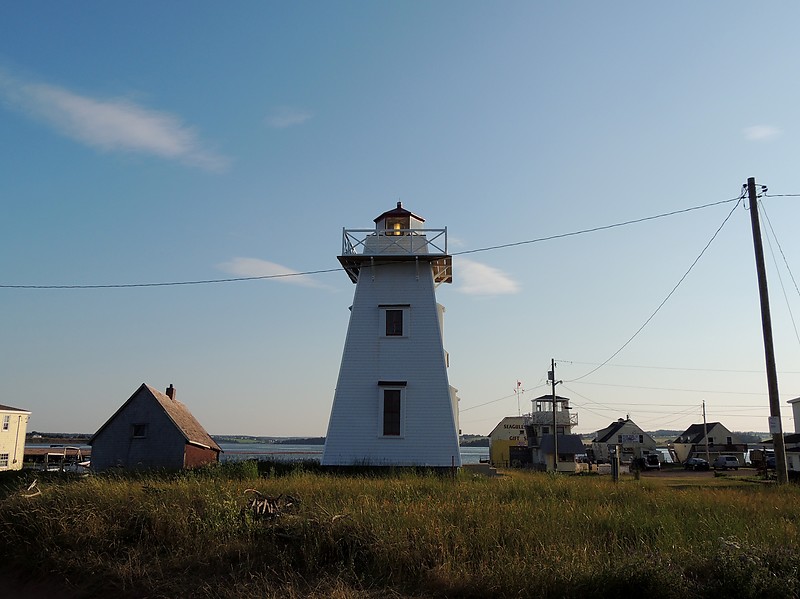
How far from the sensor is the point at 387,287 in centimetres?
2686

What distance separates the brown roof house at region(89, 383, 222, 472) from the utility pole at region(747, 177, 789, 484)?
1061 inches

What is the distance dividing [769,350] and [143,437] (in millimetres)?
29845

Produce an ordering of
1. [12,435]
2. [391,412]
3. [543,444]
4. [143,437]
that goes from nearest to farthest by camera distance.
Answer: [391,412] < [143,437] < [12,435] < [543,444]

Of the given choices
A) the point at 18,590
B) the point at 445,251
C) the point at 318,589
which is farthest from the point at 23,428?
the point at 318,589

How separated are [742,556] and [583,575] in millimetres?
2072

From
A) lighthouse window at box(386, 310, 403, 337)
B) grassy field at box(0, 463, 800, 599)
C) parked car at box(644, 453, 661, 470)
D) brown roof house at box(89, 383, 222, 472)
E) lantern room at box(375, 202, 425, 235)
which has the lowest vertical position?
parked car at box(644, 453, 661, 470)

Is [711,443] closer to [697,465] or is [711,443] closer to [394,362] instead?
[697,465]

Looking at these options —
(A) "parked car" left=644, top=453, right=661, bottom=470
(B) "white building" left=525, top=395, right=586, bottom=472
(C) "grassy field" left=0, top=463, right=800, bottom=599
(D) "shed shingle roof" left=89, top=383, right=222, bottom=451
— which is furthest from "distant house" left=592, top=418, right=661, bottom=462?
(C) "grassy field" left=0, top=463, right=800, bottom=599

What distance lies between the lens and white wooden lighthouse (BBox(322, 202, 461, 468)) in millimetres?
24484

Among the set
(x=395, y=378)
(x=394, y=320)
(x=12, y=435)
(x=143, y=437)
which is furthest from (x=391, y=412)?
(x=12, y=435)

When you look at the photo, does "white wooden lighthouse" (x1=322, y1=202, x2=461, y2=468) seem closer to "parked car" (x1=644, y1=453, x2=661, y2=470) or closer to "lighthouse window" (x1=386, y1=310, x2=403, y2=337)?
"lighthouse window" (x1=386, y1=310, x2=403, y2=337)

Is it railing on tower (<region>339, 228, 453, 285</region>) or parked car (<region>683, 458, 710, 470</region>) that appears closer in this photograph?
railing on tower (<region>339, 228, 453, 285</region>)

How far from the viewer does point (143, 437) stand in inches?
1379

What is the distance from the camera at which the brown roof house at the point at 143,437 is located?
34.4 metres
